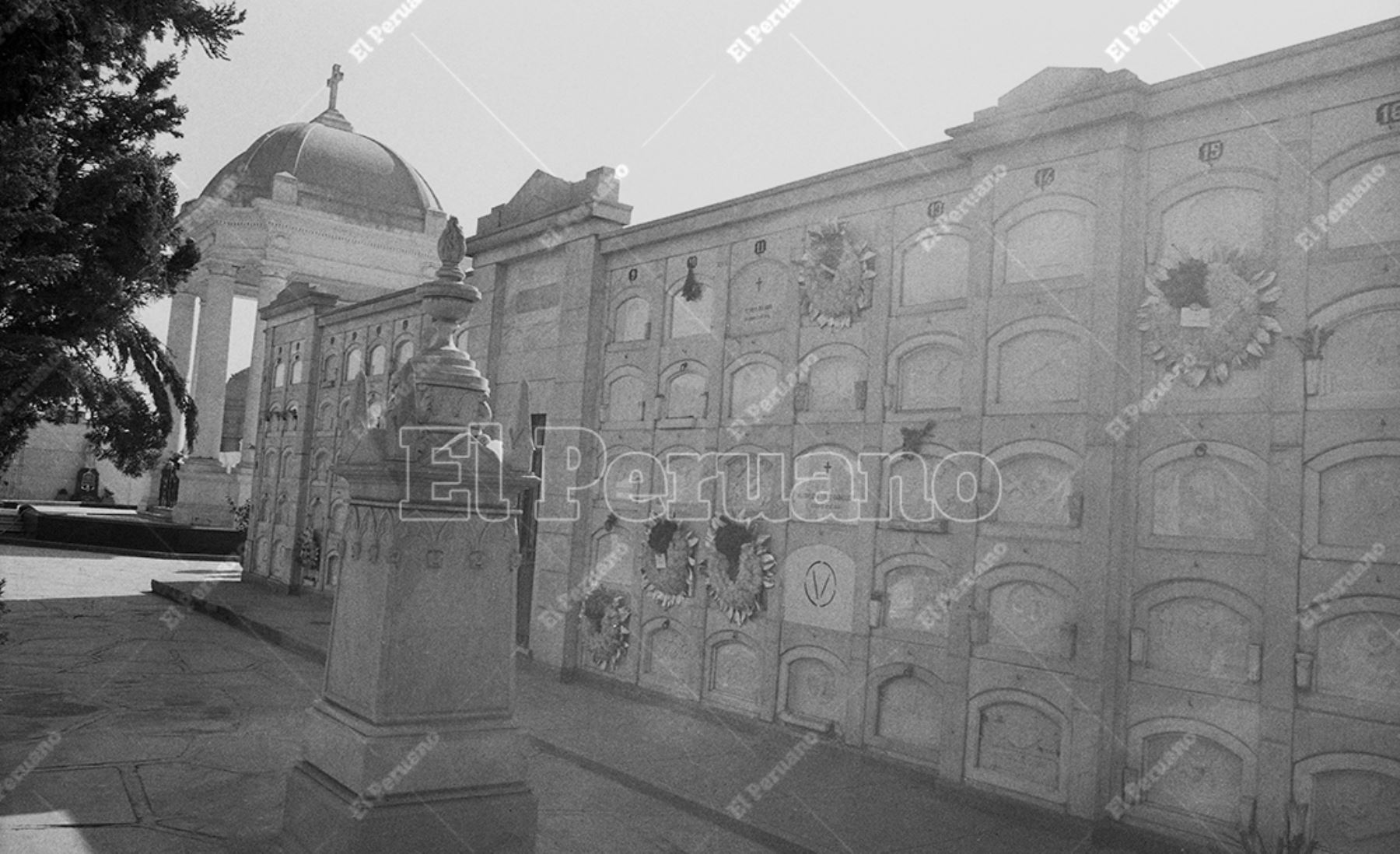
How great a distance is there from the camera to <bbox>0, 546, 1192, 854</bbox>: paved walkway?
6574 millimetres

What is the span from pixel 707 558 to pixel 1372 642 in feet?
18.7

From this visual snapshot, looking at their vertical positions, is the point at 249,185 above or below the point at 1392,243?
above

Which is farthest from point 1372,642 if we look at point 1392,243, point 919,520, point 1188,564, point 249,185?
point 249,185

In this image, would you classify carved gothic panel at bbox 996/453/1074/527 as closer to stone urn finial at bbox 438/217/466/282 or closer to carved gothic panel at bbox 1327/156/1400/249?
carved gothic panel at bbox 1327/156/1400/249

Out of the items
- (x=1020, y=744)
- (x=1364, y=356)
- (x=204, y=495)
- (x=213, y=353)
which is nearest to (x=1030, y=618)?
(x=1020, y=744)

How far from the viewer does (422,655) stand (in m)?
5.62

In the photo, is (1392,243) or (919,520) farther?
(919,520)

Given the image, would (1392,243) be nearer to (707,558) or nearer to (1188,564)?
(1188,564)

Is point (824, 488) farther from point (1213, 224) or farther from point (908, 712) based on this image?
point (1213, 224)

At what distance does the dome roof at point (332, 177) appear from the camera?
2797 centimetres

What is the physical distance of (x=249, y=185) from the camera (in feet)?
92.4

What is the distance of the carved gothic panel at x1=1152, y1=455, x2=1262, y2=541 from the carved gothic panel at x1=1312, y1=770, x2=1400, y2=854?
149 centimetres

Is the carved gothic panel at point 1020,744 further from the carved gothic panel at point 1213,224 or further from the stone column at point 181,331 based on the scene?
the stone column at point 181,331

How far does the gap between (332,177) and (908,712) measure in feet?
83.5
